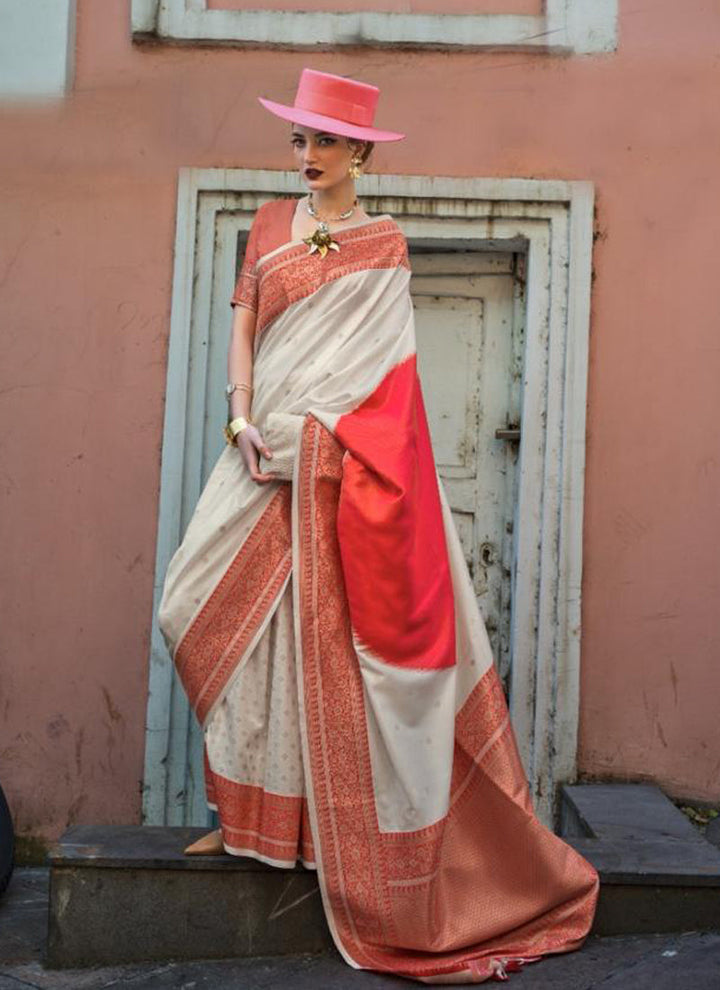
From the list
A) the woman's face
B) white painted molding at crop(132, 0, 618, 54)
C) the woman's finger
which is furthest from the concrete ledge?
white painted molding at crop(132, 0, 618, 54)

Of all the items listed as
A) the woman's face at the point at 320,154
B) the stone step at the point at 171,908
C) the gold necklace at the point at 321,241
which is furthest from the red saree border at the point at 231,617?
the woman's face at the point at 320,154

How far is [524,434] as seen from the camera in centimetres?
454

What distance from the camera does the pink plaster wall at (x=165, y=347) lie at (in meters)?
4.51

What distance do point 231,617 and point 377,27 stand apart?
2.15 meters

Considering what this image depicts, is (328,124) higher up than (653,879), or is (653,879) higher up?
(328,124)

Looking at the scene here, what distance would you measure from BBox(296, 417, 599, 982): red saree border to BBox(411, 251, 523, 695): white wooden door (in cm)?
128

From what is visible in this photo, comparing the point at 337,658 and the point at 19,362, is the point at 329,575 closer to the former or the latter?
the point at 337,658

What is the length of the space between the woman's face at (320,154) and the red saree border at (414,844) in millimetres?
594

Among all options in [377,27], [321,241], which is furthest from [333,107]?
[377,27]

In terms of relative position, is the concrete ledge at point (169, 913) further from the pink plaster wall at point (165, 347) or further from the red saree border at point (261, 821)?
the pink plaster wall at point (165, 347)

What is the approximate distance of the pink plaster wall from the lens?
451cm

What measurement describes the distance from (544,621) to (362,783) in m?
1.32

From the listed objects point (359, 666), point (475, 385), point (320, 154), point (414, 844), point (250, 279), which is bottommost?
point (414, 844)

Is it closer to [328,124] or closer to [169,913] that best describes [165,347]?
[328,124]
